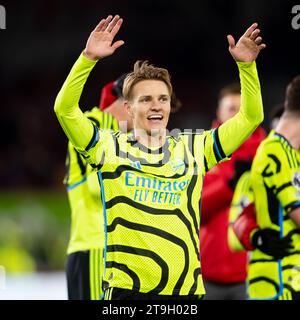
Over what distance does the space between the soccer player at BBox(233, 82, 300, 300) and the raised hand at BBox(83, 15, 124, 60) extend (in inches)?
58.7

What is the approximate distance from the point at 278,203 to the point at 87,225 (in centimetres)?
125

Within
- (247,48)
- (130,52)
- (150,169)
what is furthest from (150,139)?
(130,52)

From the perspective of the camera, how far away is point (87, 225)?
18.0 ft

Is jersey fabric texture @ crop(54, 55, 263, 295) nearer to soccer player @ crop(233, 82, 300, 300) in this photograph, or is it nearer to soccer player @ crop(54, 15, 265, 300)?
soccer player @ crop(54, 15, 265, 300)

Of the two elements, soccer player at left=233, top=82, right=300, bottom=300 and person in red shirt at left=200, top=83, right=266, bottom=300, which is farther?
person in red shirt at left=200, top=83, right=266, bottom=300

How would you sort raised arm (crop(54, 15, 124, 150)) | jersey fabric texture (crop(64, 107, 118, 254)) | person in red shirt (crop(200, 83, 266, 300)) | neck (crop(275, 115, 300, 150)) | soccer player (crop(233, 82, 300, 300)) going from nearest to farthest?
1. raised arm (crop(54, 15, 124, 150))
2. soccer player (crop(233, 82, 300, 300))
3. neck (crop(275, 115, 300, 150))
4. jersey fabric texture (crop(64, 107, 118, 254))
5. person in red shirt (crop(200, 83, 266, 300))

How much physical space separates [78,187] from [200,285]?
1.73 metres

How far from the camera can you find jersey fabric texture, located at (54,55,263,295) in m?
3.96

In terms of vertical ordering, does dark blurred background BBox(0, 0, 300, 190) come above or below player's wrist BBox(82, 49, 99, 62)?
above

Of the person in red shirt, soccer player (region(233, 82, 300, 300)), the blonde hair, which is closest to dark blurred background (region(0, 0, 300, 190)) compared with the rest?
the person in red shirt

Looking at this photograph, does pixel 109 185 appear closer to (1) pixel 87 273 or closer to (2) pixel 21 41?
(1) pixel 87 273

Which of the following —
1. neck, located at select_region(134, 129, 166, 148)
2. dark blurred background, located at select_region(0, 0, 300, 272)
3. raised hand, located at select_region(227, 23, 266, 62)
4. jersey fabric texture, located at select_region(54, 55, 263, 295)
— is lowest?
jersey fabric texture, located at select_region(54, 55, 263, 295)

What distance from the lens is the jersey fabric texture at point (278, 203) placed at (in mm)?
4965

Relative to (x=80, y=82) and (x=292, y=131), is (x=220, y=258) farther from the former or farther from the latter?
(x=80, y=82)
